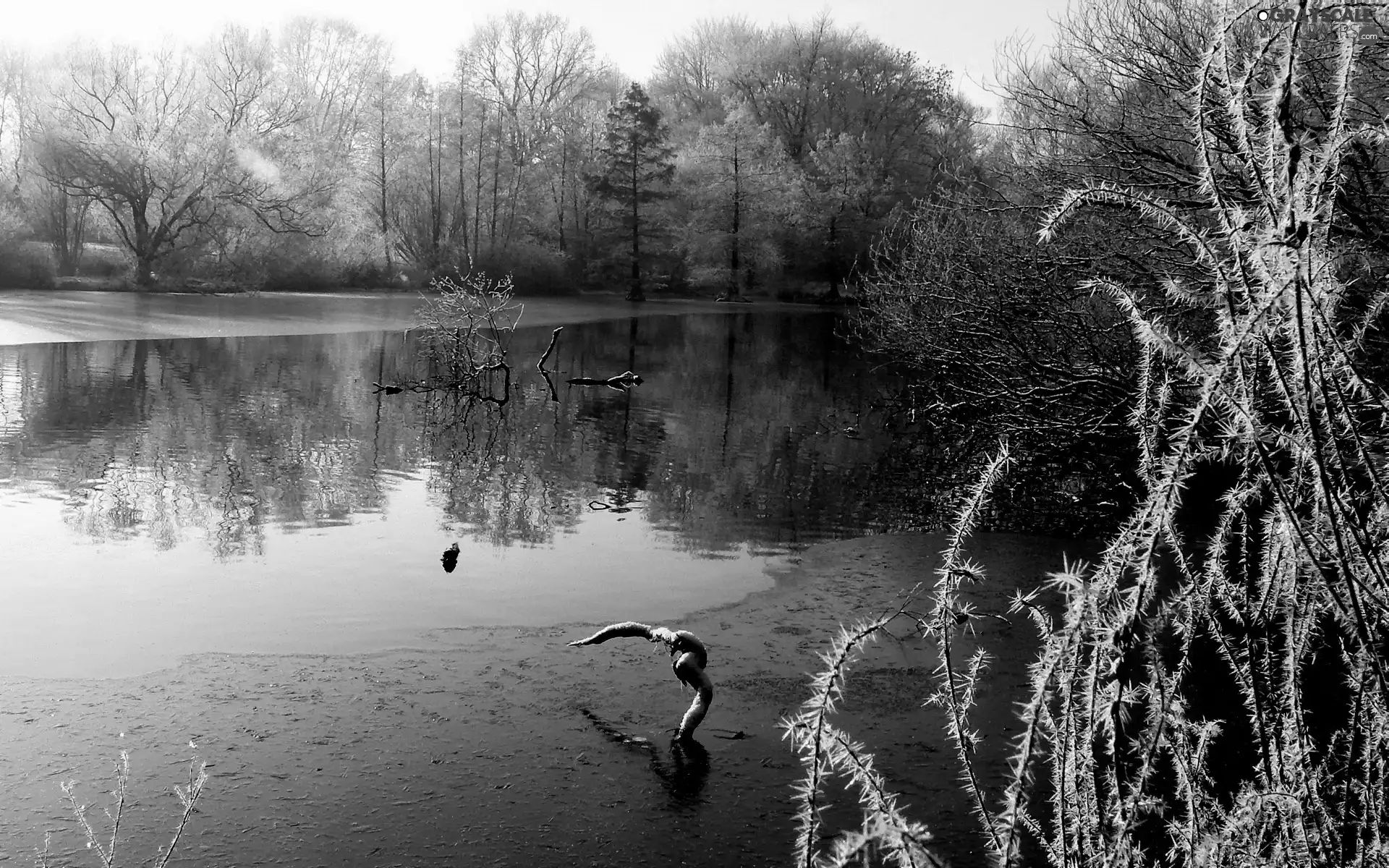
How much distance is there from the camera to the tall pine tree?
53.4m

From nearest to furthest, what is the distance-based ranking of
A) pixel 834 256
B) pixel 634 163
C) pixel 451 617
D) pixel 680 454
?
pixel 451 617 < pixel 680 454 < pixel 634 163 < pixel 834 256

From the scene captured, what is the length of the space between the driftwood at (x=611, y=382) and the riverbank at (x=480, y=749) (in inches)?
557

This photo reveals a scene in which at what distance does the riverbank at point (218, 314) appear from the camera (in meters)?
28.0

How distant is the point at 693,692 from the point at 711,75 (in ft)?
197

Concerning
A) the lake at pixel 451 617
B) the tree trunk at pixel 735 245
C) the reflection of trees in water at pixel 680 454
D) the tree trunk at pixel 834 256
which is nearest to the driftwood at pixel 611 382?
the reflection of trees in water at pixel 680 454

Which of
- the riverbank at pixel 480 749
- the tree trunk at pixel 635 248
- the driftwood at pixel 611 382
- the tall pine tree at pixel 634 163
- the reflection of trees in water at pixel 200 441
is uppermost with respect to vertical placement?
the tall pine tree at pixel 634 163

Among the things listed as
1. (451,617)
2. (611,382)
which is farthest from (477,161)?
(451,617)

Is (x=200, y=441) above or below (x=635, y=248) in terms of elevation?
below

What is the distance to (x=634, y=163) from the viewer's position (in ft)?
176

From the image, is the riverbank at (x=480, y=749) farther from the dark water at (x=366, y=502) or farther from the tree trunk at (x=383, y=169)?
the tree trunk at (x=383, y=169)

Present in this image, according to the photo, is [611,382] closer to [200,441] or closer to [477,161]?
[200,441]

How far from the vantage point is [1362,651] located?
2.38 m

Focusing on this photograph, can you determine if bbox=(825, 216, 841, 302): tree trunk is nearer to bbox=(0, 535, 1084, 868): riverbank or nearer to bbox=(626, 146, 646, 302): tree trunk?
bbox=(626, 146, 646, 302): tree trunk

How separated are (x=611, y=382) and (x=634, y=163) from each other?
33.5m
